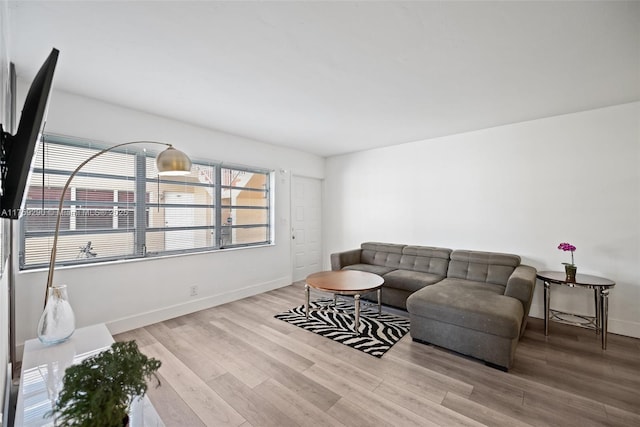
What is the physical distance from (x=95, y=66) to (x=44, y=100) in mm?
1569

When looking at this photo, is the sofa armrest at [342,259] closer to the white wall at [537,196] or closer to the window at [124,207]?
the white wall at [537,196]

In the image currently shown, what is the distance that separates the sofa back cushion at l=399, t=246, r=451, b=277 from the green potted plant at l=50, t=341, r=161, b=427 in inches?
148

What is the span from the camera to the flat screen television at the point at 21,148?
3.31ft

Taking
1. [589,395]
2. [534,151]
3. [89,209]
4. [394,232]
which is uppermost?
[534,151]

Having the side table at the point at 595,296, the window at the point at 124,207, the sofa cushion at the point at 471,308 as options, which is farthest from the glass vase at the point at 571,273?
the window at the point at 124,207

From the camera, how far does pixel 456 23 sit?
1.69m

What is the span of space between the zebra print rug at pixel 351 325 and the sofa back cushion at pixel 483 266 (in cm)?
106

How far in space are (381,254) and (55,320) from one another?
12.7ft

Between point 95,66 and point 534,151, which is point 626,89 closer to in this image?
point 534,151

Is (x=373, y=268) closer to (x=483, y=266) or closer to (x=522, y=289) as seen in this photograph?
(x=483, y=266)

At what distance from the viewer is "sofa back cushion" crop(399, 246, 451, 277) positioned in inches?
151

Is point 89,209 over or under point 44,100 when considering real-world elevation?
under

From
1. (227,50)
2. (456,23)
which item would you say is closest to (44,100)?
(227,50)

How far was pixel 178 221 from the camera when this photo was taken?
3.49 meters
